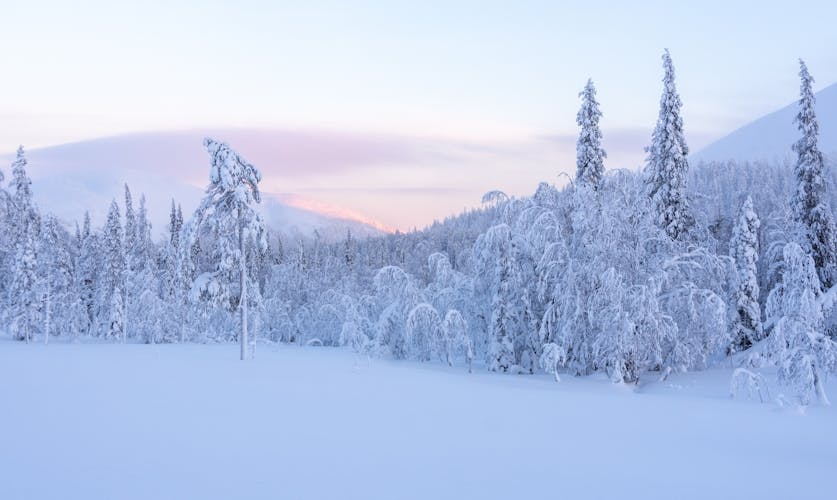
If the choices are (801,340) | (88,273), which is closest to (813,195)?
(801,340)

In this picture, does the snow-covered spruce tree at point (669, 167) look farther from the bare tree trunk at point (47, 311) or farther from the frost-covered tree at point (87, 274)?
the frost-covered tree at point (87, 274)

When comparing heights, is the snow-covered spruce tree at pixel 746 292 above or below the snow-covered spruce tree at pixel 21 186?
below

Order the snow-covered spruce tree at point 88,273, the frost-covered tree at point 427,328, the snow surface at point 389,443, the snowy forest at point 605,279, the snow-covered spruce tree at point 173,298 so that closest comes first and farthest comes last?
the snow surface at point 389,443 < the snowy forest at point 605,279 < the frost-covered tree at point 427,328 < the snow-covered spruce tree at point 173,298 < the snow-covered spruce tree at point 88,273

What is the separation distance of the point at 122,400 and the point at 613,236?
21.3m

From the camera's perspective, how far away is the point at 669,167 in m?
34.5

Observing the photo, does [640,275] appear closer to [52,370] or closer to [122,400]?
[122,400]

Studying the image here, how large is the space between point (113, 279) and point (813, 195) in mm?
66694

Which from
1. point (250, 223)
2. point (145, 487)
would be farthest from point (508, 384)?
point (145, 487)

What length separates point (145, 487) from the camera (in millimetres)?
8453

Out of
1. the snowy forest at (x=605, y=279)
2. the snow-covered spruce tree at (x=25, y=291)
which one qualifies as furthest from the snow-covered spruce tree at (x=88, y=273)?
the snowy forest at (x=605, y=279)

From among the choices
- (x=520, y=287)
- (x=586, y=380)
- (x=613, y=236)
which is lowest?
(x=586, y=380)

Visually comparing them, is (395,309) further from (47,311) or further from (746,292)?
(47,311)

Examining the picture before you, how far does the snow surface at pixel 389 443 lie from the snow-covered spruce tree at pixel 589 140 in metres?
15.7

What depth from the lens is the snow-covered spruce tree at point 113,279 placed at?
65125 mm
